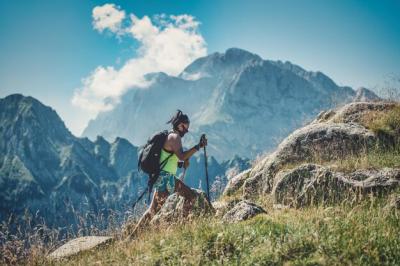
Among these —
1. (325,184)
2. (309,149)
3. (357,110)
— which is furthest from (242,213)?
(357,110)

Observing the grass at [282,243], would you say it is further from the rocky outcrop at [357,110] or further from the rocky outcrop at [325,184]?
the rocky outcrop at [357,110]

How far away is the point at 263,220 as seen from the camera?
6.75m

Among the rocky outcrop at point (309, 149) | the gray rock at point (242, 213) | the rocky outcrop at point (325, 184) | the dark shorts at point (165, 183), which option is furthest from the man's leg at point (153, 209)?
the rocky outcrop at point (309, 149)

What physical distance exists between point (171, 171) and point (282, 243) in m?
4.41

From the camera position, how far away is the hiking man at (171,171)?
30.0 feet

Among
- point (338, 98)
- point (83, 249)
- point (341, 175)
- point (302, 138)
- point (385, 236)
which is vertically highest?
point (338, 98)

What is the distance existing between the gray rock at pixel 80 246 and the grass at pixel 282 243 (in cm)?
187

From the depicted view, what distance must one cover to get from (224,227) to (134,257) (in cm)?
169

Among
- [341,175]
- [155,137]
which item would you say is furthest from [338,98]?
[155,137]

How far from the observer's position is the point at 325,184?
28.5 feet

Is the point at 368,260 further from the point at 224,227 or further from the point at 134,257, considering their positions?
the point at 134,257

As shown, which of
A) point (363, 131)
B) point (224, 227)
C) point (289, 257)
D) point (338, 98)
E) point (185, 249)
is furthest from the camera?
point (338, 98)

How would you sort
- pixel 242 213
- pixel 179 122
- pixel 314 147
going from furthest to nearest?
pixel 314 147, pixel 179 122, pixel 242 213

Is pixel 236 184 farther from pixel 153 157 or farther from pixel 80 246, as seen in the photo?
pixel 80 246
